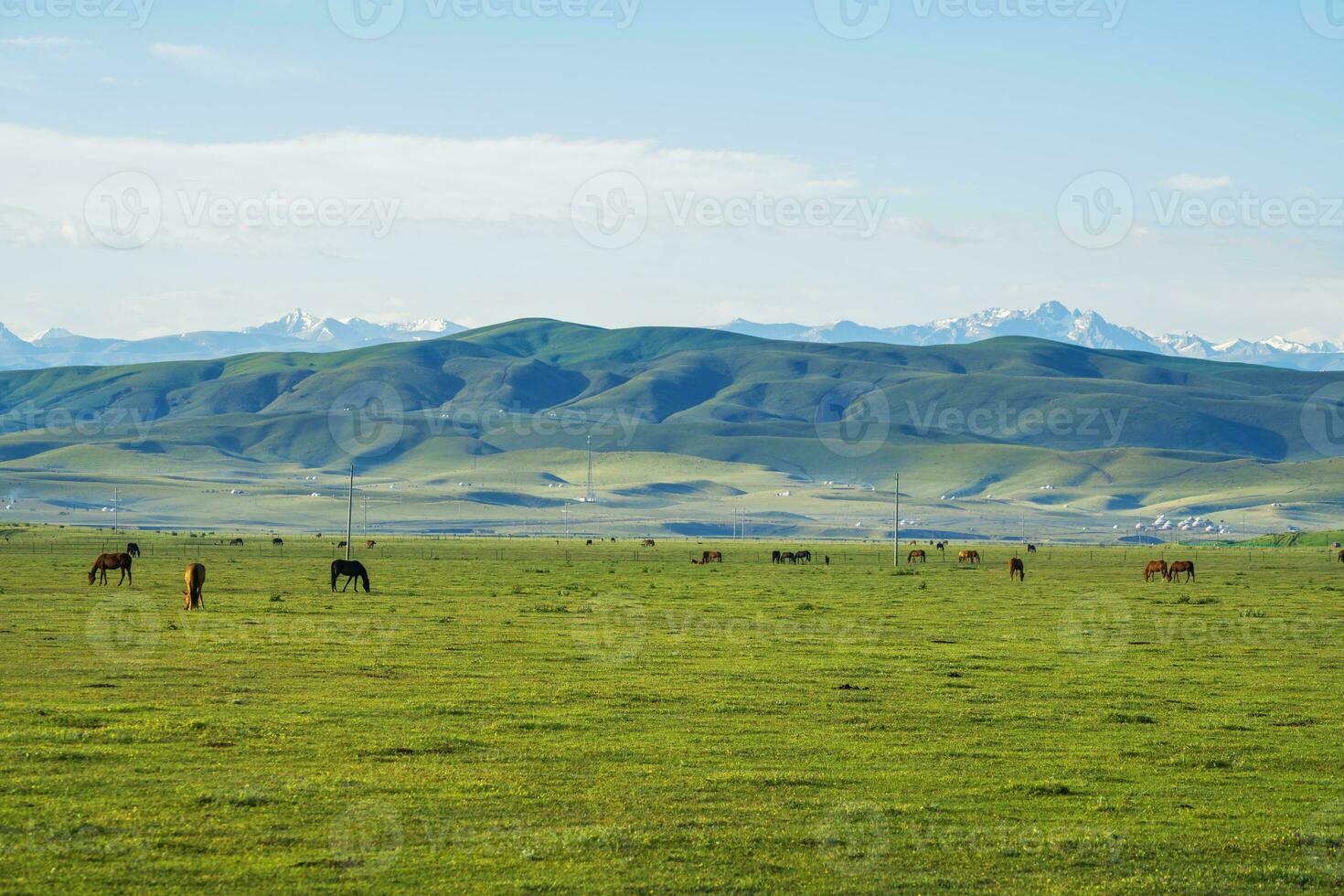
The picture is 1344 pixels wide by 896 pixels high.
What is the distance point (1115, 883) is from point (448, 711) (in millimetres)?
11815

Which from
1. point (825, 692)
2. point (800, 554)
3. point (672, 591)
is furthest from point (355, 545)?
point (825, 692)

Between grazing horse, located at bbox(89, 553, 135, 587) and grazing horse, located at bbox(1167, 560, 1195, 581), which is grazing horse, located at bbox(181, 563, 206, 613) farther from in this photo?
grazing horse, located at bbox(1167, 560, 1195, 581)

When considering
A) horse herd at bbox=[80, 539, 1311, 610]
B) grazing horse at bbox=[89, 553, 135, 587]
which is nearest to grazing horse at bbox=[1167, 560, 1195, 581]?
horse herd at bbox=[80, 539, 1311, 610]

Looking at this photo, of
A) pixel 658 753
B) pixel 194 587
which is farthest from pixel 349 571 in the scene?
pixel 658 753

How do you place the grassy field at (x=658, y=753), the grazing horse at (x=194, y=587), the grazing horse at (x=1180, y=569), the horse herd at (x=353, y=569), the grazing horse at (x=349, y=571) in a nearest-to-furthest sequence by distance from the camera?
the grassy field at (x=658, y=753) → the grazing horse at (x=194, y=587) → the horse herd at (x=353, y=569) → the grazing horse at (x=349, y=571) → the grazing horse at (x=1180, y=569)

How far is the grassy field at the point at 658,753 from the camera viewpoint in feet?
44.3

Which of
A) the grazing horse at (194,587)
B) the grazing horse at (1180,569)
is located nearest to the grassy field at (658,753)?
the grazing horse at (194,587)

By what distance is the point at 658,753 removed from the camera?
19016mm

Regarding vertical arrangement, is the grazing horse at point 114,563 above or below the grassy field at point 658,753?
above

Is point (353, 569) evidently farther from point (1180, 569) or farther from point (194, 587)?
point (1180, 569)

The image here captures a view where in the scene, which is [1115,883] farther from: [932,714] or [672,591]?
[672,591]

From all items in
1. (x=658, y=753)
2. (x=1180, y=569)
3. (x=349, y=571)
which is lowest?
(x=658, y=753)

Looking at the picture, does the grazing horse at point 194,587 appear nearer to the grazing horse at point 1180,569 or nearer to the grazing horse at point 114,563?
the grazing horse at point 114,563

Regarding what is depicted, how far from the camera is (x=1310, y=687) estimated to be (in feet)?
90.4
